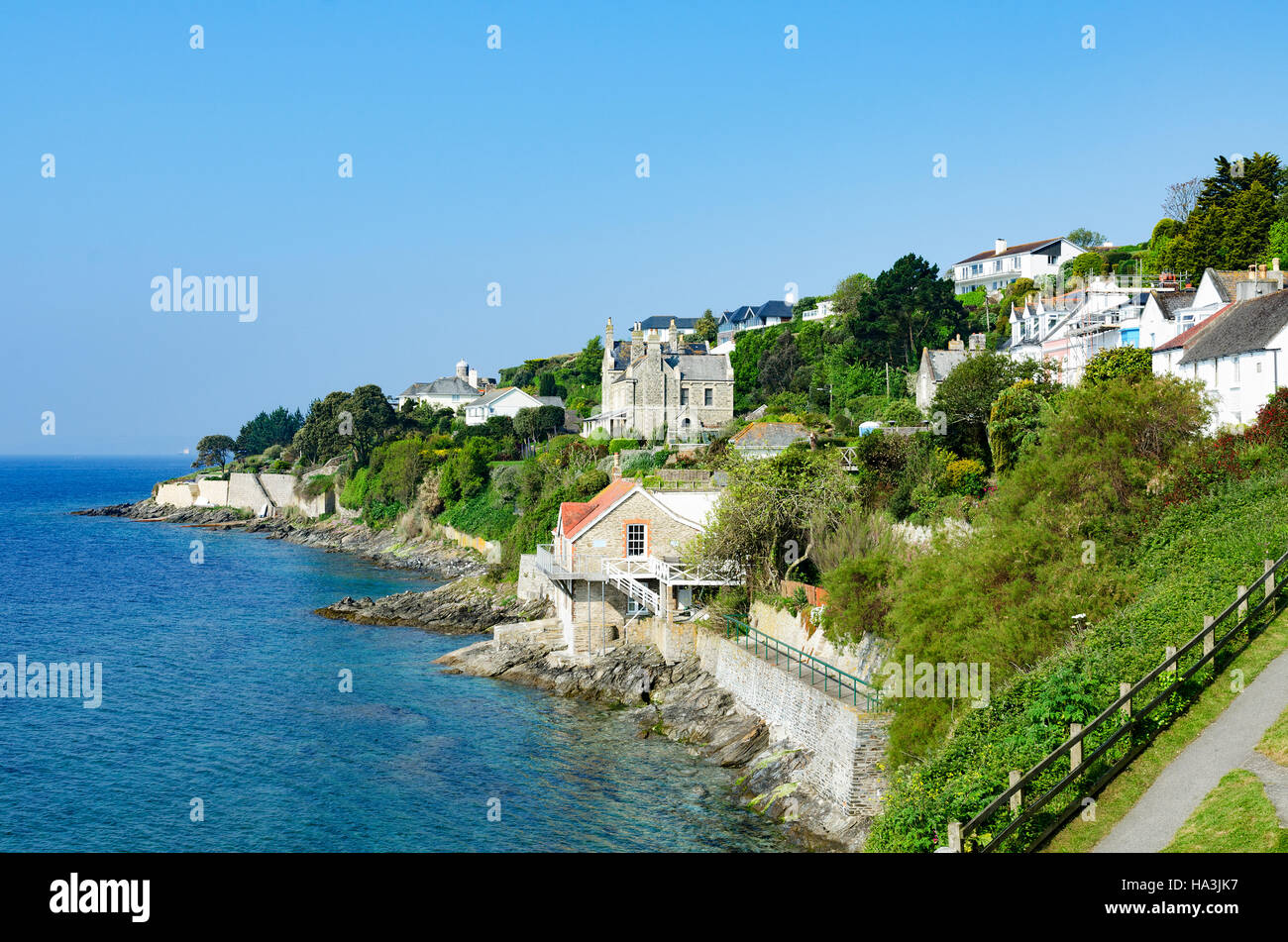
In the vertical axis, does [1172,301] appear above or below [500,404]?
above

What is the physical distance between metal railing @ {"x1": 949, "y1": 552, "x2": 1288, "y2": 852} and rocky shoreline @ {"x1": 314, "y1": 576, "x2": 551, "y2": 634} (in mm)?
34540

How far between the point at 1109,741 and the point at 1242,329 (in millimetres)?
27074

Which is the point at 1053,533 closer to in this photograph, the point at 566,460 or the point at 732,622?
the point at 732,622

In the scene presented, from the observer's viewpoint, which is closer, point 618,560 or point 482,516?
point 618,560

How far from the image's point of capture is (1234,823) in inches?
498

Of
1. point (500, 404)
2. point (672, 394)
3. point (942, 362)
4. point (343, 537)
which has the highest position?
point (500, 404)

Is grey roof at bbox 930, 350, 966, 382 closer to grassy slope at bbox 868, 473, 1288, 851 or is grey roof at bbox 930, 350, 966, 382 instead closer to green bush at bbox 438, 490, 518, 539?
green bush at bbox 438, 490, 518, 539

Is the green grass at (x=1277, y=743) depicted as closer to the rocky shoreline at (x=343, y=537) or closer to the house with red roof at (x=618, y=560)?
the house with red roof at (x=618, y=560)

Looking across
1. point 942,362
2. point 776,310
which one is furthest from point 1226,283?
point 776,310

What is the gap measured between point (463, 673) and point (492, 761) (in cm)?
1117

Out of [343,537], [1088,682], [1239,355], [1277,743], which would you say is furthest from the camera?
[343,537]

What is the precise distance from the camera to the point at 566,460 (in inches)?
2776

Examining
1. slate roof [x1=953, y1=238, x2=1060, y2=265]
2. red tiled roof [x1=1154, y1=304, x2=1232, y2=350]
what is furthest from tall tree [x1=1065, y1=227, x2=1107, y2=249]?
red tiled roof [x1=1154, y1=304, x2=1232, y2=350]

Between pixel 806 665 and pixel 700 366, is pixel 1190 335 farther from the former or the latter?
pixel 700 366
